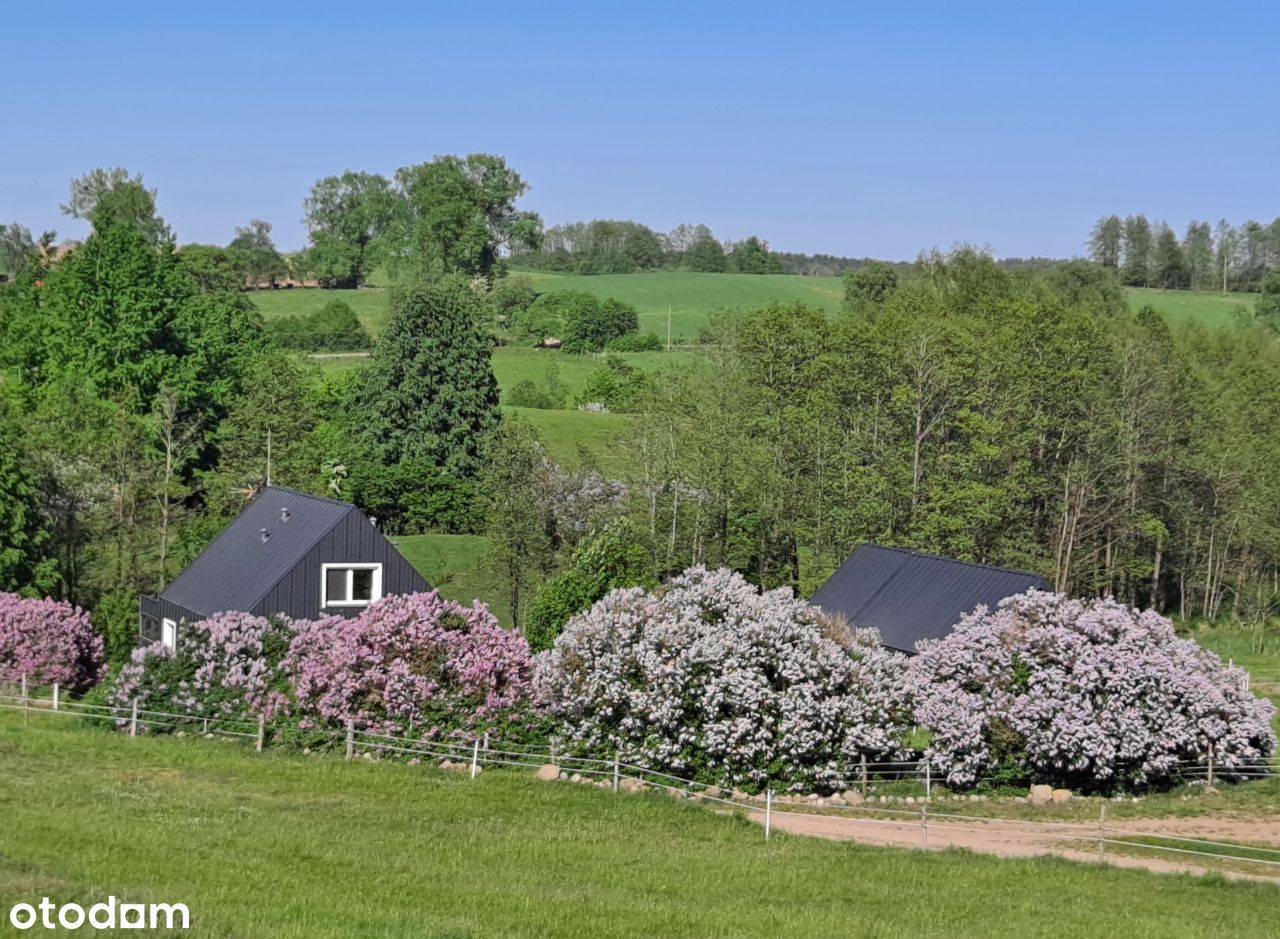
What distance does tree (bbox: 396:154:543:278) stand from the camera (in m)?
150

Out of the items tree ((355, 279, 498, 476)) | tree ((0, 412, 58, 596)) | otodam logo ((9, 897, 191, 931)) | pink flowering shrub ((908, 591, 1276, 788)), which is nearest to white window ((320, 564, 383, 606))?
tree ((0, 412, 58, 596))

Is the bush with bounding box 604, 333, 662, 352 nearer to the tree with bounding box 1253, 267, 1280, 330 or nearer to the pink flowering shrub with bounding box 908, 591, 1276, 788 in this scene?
the tree with bounding box 1253, 267, 1280, 330

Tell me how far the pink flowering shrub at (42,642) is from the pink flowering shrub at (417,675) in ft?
42.4

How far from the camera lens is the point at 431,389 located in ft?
281

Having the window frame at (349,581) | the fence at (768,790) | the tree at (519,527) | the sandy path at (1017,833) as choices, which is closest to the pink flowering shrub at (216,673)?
the fence at (768,790)

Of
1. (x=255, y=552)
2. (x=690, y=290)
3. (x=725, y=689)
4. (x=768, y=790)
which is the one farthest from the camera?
(x=690, y=290)

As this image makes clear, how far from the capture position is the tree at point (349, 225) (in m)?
169

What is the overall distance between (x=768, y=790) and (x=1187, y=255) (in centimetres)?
17322

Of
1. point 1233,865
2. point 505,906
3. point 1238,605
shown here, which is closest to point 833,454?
point 1238,605

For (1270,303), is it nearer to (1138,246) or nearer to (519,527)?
(1138,246)

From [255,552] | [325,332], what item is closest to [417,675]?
[255,552]

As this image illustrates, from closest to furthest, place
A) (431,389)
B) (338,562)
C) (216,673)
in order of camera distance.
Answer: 1. (216,673)
2. (338,562)
3. (431,389)

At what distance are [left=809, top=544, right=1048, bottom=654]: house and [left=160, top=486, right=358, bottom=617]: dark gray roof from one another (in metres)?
15.1

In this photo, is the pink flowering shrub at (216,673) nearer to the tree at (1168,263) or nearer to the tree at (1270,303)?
the tree at (1270,303)
